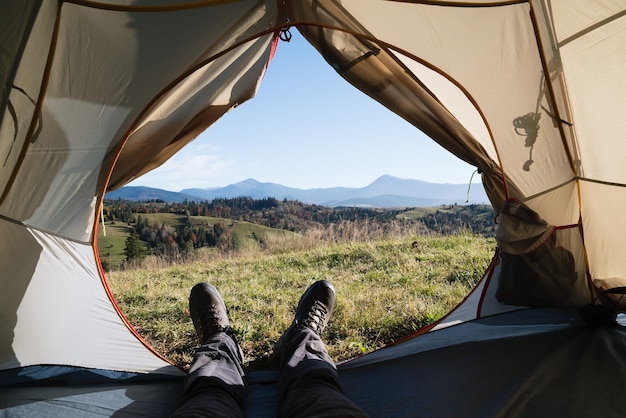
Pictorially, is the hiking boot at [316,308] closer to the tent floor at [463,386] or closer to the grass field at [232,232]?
the tent floor at [463,386]

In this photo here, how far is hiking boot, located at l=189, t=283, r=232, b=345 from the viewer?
230 cm

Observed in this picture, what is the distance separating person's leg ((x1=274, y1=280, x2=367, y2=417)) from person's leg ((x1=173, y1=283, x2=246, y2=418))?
0.58ft

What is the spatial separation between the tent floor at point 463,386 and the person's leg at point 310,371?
190 mm

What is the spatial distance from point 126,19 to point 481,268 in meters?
3.34

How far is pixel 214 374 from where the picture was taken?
1716mm

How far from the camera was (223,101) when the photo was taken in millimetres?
3039

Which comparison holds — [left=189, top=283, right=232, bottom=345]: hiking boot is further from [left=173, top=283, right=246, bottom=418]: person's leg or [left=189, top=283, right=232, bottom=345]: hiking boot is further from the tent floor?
the tent floor

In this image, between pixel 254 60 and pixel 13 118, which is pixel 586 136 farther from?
pixel 13 118

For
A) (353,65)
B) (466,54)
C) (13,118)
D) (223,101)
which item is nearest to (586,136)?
(466,54)

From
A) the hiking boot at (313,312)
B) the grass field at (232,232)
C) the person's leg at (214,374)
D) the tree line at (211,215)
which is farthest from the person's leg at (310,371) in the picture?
the tree line at (211,215)

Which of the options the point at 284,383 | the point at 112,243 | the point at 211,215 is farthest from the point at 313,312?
the point at 211,215

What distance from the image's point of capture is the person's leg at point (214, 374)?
4.82ft

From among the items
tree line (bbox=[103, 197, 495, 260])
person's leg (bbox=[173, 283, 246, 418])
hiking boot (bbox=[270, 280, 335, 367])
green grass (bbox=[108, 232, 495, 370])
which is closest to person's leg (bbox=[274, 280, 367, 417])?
hiking boot (bbox=[270, 280, 335, 367])

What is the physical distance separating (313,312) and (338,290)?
1.41 meters
